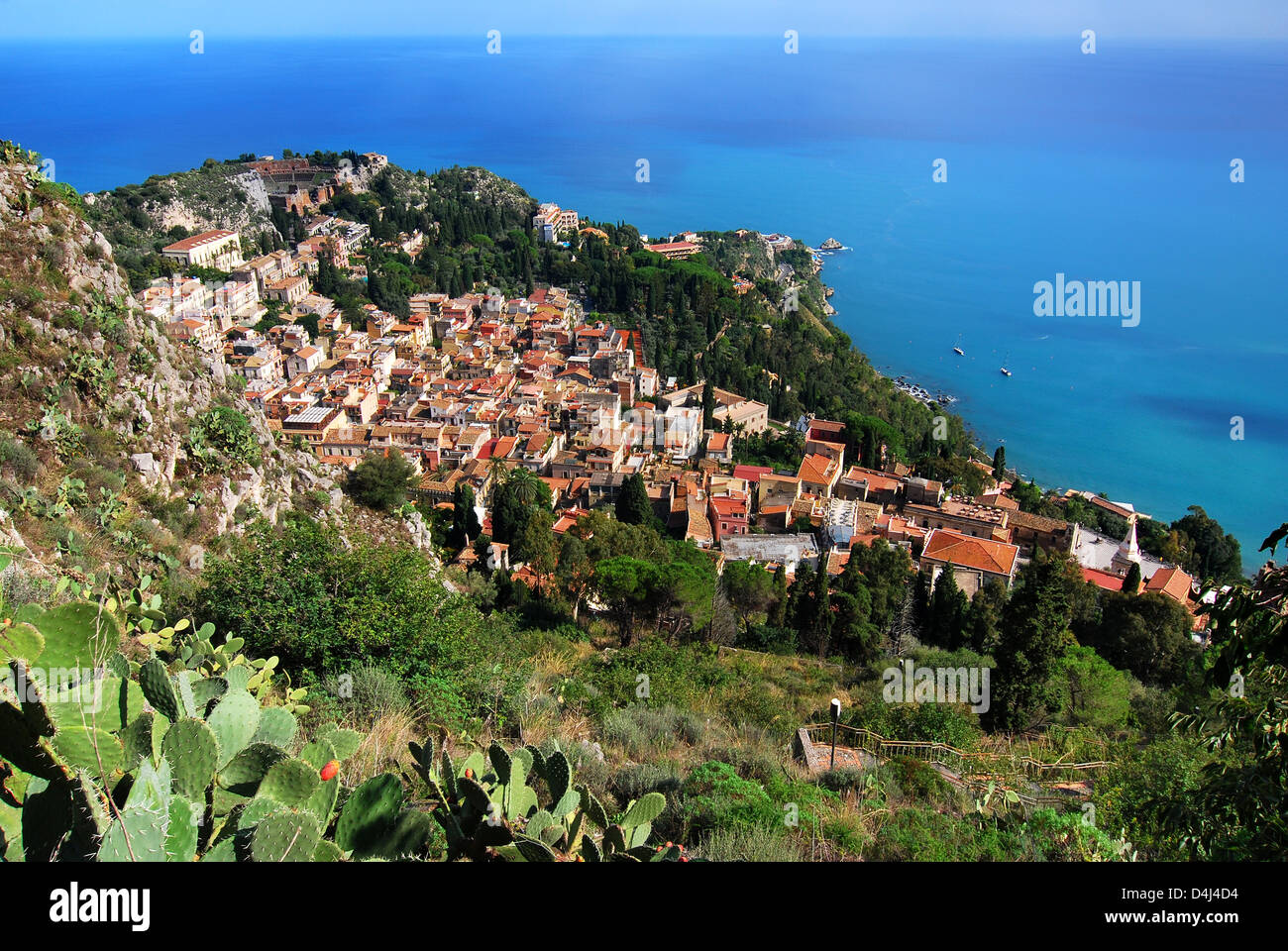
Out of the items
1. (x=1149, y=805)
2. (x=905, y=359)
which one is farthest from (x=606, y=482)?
(x=905, y=359)

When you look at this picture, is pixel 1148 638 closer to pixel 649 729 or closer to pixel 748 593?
pixel 748 593

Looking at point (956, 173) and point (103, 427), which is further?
point (956, 173)

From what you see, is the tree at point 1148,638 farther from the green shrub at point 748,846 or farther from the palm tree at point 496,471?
the palm tree at point 496,471

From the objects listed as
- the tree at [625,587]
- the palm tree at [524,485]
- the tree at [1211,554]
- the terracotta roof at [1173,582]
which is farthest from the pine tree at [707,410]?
the tree at [625,587]

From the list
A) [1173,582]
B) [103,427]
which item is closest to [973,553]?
[1173,582]

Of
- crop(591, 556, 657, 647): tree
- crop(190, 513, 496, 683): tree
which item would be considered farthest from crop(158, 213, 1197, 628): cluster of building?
crop(190, 513, 496, 683): tree

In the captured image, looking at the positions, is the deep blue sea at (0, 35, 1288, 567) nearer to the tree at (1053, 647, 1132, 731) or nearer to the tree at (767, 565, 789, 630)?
the tree at (767, 565, 789, 630)
